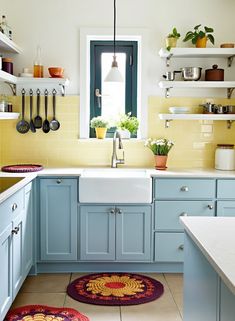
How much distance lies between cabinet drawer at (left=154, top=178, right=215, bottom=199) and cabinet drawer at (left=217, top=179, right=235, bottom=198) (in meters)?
0.05

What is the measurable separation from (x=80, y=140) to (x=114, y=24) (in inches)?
44.9

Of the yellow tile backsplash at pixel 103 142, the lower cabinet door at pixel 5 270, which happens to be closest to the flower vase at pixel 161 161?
the yellow tile backsplash at pixel 103 142

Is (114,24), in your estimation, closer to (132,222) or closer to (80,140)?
(80,140)

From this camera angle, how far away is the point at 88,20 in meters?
4.42

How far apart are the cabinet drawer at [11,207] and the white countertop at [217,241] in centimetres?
111

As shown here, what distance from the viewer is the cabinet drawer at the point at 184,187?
398 centimetres

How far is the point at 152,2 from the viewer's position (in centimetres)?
442

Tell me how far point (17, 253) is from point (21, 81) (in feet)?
5.61

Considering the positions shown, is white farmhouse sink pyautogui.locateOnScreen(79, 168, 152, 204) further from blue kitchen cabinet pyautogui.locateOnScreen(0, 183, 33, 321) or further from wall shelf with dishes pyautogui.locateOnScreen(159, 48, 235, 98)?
wall shelf with dishes pyautogui.locateOnScreen(159, 48, 235, 98)

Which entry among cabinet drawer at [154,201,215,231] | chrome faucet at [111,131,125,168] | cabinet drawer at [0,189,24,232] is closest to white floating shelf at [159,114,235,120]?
chrome faucet at [111,131,125,168]

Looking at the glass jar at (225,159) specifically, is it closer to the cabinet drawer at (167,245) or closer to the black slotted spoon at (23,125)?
the cabinet drawer at (167,245)

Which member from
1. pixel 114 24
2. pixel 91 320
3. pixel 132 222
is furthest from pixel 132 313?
pixel 114 24

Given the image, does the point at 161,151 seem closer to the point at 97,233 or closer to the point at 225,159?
the point at 225,159

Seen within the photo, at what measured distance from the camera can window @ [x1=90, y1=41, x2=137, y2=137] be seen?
460 cm
